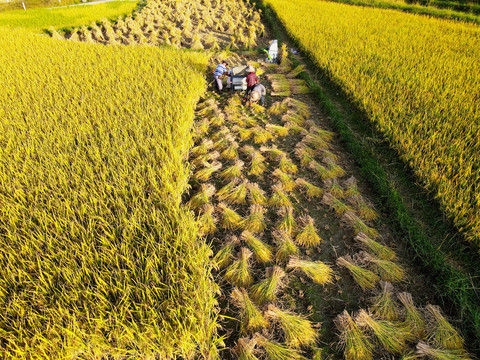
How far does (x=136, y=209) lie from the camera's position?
2.06 m

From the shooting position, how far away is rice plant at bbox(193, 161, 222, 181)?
124 inches

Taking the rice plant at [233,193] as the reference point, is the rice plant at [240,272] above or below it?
below

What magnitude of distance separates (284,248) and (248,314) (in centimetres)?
73

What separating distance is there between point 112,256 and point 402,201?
3.17 meters

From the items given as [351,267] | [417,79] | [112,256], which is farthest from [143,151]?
[417,79]

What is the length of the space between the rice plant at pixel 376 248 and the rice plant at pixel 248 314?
1.32 meters

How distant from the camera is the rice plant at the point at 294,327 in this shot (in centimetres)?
173

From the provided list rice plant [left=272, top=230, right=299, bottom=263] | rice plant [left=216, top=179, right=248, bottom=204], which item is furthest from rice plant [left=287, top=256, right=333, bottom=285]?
rice plant [left=216, top=179, right=248, bottom=204]

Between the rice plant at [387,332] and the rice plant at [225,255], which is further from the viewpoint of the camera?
the rice plant at [225,255]

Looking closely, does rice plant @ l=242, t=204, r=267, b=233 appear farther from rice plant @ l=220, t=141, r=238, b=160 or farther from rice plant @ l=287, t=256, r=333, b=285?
rice plant @ l=220, t=141, r=238, b=160

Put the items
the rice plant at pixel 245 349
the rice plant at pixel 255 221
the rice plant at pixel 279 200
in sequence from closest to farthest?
1. the rice plant at pixel 245 349
2. the rice plant at pixel 255 221
3. the rice plant at pixel 279 200

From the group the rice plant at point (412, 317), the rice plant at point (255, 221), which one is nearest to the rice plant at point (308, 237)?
the rice plant at point (255, 221)

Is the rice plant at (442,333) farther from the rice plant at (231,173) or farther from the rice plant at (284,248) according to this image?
the rice plant at (231,173)

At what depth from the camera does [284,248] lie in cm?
229
